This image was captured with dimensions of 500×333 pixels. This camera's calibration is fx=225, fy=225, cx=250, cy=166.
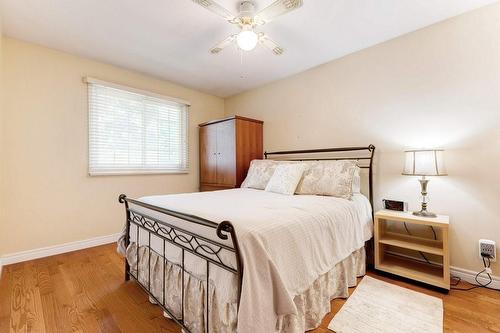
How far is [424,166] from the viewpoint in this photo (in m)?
2.05

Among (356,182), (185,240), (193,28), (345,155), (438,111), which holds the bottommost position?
(185,240)

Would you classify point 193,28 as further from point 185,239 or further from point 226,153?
point 185,239

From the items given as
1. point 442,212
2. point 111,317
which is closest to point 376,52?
point 442,212

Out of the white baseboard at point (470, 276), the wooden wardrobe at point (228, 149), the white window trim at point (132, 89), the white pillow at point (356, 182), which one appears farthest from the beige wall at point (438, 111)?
the white window trim at point (132, 89)

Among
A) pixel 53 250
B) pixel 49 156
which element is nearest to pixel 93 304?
pixel 53 250

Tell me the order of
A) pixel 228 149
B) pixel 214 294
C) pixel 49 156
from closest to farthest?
pixel 214 294
pixel 49 156
pixel 228 149

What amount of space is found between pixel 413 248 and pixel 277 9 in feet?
7.69

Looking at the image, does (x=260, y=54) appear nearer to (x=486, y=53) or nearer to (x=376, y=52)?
(x=376, y=52)

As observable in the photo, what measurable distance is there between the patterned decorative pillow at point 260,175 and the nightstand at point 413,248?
1.29 metres

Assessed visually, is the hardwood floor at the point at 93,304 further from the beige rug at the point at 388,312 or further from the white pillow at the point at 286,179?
the white pillow at the point at 286,179

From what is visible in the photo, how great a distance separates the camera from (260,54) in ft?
9.27

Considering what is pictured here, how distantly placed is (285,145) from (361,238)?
1.83 meters

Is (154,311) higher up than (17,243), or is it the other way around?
(17,243)

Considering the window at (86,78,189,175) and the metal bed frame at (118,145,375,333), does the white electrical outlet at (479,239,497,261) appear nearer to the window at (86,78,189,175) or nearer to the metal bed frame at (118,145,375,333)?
the metal bed frame at (118,145,375,333)
